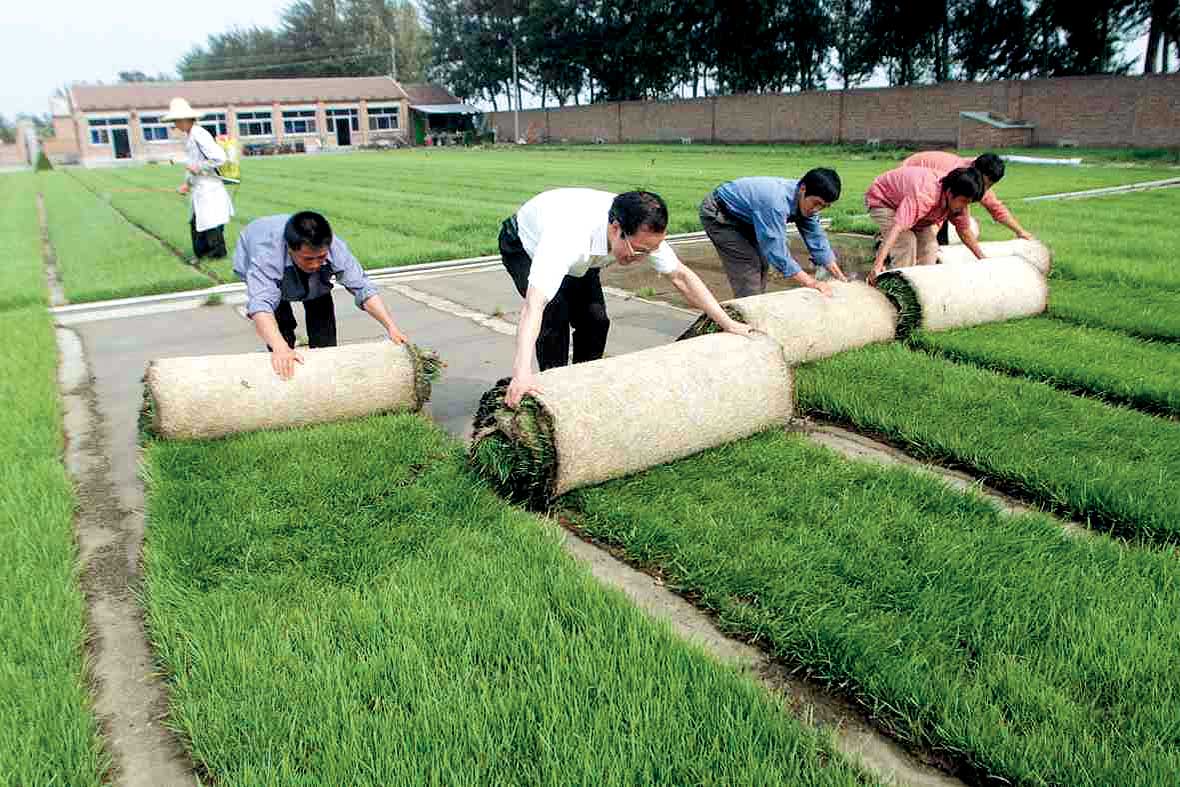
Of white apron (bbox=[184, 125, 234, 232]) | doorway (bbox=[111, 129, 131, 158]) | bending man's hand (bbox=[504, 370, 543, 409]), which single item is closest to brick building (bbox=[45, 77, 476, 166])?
doorway (bbox=[111, 129, 131, 158])

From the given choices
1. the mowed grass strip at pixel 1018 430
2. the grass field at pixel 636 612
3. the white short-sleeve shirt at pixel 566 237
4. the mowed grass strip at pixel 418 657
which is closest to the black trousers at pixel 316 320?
the grass field at pixel 636 612

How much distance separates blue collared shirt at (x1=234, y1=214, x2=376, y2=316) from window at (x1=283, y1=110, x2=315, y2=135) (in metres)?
64.7

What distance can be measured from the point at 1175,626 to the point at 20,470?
4.96 meters

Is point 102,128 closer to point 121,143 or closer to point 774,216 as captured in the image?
point 121,143

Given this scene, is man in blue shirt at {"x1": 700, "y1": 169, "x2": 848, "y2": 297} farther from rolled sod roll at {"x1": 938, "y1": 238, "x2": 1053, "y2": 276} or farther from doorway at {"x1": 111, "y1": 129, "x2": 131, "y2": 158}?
doorway at {"x1": 111, "y1": 129, "x2": 131, "y2": 158}

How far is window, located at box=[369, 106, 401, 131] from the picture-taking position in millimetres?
65875

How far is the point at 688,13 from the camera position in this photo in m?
52.4

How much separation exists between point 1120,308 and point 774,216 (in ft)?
11.3

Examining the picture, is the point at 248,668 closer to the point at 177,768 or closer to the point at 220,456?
the point at 177,768

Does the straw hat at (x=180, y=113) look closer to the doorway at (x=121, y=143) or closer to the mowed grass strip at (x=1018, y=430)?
the mowed grass strip at (x=1018, y=430)

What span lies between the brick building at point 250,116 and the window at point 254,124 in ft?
0.23

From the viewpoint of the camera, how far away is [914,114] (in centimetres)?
3709

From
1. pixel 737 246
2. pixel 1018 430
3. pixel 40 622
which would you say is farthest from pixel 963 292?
pixel 40 622

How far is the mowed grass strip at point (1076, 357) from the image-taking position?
5172 mm
